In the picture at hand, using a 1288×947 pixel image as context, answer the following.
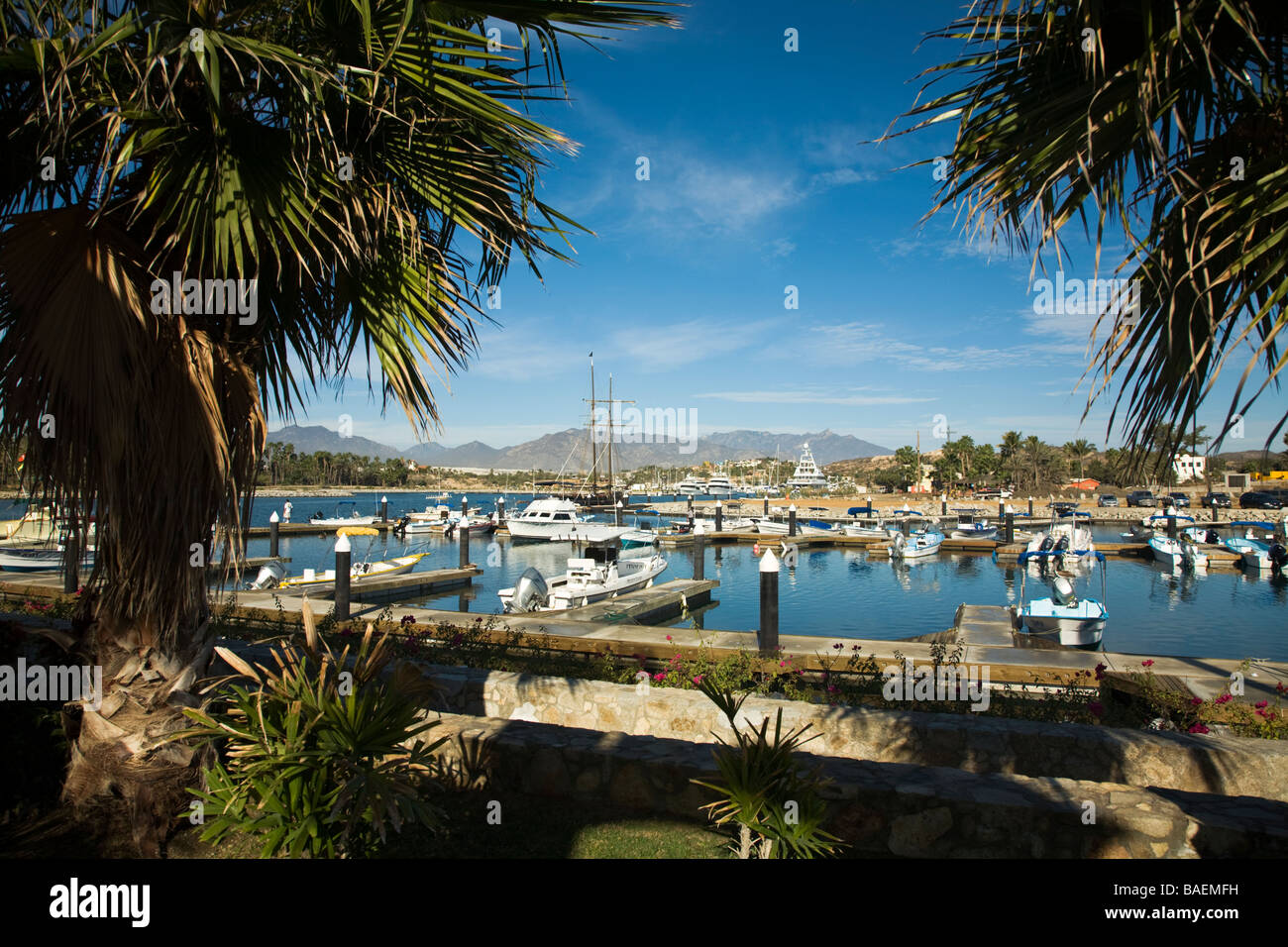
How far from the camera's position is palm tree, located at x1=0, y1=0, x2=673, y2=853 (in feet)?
11.9

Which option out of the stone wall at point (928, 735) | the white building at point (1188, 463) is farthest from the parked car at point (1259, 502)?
the stone wall at point (928, 735)

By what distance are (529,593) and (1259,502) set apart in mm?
80429

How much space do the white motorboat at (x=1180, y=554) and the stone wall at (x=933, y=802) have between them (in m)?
40.9

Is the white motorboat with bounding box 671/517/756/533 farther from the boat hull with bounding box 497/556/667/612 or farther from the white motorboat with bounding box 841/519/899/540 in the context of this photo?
the boat hull with bounding box 497/556/667/612

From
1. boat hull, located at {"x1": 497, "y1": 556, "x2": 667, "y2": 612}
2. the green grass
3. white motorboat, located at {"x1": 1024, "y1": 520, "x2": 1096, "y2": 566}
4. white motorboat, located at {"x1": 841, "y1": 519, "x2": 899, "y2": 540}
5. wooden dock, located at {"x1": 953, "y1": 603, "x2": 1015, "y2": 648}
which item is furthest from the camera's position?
white motorboat, located at {"x1": 841, "y1": 519, "x2": 899, "y2": 540}

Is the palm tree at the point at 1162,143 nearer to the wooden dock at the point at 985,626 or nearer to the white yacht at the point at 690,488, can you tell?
the wooden dock at the point at 985,626

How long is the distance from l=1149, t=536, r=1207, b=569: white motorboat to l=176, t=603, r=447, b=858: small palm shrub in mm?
44353

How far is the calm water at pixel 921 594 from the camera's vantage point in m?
23.6

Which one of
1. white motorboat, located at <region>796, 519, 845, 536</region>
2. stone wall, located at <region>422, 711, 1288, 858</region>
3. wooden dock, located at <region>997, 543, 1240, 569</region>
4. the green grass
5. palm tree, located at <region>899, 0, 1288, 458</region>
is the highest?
palm tree, located at <region>899, 0, 1288, 458</region>

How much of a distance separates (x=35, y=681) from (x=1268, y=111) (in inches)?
335

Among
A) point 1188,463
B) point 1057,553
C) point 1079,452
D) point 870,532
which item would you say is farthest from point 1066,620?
point 1079,452

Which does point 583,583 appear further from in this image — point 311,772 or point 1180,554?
point 1180,554

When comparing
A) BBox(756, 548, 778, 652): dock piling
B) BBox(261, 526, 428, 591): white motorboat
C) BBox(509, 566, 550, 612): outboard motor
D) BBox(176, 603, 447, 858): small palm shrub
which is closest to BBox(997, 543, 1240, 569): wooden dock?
BBox(509, 566, 550, 612): outboard motor
